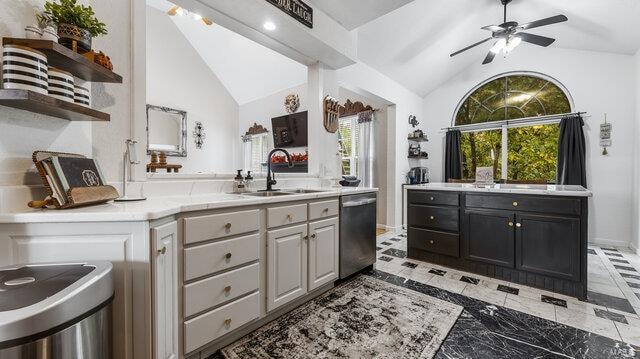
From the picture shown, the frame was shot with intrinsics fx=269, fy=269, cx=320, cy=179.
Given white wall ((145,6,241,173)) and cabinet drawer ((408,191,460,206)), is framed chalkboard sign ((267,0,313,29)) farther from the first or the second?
white wall ((145,6,241,173))

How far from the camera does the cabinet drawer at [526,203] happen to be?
91.9 inches

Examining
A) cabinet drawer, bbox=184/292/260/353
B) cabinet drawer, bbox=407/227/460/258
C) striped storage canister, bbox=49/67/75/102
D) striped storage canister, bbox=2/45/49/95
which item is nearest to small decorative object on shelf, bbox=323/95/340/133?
cabinet drawer, bbox=407/227/460/258

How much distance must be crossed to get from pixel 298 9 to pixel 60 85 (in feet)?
6.02

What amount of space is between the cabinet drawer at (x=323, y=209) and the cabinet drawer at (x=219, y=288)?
61 cm

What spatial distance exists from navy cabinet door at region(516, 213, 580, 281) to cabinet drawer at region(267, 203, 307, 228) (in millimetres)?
2091

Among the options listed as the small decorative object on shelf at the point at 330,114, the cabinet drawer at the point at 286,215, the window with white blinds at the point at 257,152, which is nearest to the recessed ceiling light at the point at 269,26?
the small decorative object on shelf at the point at 330,114

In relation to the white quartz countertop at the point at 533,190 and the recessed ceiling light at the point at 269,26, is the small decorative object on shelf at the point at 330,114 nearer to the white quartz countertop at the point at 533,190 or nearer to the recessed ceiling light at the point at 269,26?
the recessed ceiling light at the point at 269,26

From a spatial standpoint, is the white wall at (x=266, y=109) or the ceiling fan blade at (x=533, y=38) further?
the white wall at (x=266, y=109)

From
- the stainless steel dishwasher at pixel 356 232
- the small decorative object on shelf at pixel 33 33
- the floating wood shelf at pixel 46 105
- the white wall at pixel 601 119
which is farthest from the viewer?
the white wall at pixel 601 119

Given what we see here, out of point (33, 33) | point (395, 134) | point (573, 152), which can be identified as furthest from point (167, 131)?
point (573, 152)

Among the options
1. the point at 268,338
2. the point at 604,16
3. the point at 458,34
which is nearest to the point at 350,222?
the point at 268,338

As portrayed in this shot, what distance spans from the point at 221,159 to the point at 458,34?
4.63m

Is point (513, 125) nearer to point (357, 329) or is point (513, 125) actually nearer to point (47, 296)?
point (357, 329)

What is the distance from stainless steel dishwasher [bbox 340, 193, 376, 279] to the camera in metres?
2.50
